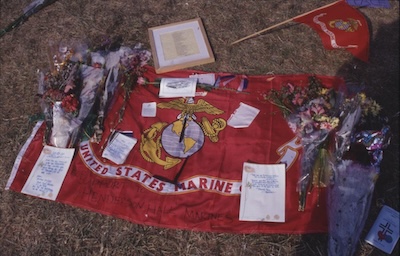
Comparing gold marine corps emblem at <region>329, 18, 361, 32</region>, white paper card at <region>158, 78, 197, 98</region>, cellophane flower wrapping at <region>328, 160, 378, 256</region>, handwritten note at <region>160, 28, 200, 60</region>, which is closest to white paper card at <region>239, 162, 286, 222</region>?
cellophane flower wrapping at <region>328, 160, 378, 256</region>

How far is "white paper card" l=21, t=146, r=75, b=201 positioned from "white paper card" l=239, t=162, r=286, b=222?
1.79m

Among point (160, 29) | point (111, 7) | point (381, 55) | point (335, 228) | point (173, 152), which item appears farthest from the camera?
point (111, 7)

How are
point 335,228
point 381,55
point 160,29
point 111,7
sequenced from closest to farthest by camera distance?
point 335,228
point 381,55
point 160,29
point 111,7

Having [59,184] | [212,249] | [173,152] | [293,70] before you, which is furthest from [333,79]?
[59,184]

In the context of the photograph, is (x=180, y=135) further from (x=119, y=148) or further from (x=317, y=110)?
(x=317, y=110)

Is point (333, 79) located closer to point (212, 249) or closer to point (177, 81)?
point (177, 81)

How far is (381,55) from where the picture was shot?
4.70 m

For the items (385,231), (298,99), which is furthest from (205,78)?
(385,231)

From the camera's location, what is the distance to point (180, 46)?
186 inches

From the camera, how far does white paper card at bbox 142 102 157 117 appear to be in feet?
13.3

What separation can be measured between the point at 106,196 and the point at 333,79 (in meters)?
2.87

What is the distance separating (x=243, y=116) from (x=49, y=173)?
82.0 inches

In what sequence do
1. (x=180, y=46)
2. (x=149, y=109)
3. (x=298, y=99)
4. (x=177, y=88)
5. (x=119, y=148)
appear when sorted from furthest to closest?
1. (x=180, y=46)
2. (x=177, y=88)
3. (x=149, y=109)
4. (x=298, y=99)
5. (x=119, y=148)

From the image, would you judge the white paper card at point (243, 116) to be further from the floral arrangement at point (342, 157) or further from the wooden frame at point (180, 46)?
the wooden frame at point (180, 46)
